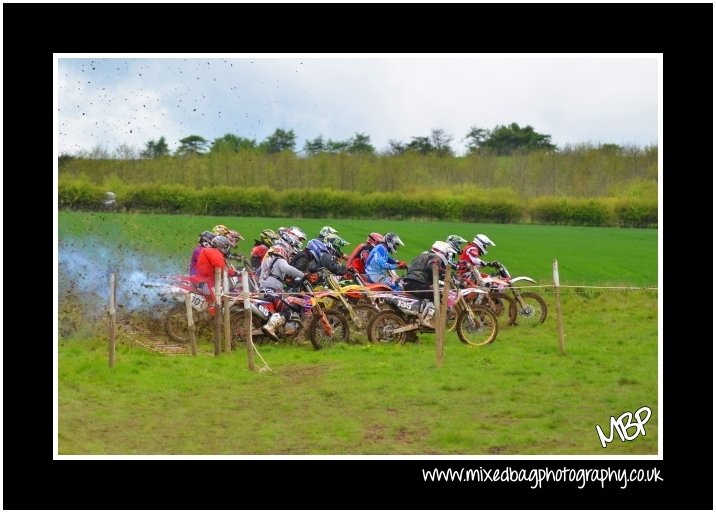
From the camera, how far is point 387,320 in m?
20.0

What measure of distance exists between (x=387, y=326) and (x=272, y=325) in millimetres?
2120

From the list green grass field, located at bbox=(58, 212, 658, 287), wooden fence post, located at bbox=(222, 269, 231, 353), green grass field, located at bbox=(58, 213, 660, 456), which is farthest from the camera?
green grass field, located at bbox=(58, 212, 658, 287)

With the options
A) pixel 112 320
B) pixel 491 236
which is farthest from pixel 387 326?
pixel 491 236

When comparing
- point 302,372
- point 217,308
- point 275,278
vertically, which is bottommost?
point 302,372

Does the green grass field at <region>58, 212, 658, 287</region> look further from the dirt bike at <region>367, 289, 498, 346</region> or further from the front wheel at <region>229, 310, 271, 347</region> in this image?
the dirt bike at <region>367, 289, 498, 346</region>

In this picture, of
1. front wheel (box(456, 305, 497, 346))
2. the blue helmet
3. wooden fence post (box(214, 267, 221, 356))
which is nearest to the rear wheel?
front wheel (box(456, 305, 497, 346))

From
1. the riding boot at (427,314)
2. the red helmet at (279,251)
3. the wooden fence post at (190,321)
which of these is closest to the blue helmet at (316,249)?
the red helmet at (279,251)

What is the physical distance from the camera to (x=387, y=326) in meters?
20.0

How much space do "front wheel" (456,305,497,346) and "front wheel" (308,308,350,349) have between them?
2.14 meters

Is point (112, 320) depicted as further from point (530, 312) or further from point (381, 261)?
point (530, 312)

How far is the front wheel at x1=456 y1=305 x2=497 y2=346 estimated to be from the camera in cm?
2009

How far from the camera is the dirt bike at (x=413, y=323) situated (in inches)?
783

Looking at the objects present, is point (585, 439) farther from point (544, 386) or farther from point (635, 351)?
point (635, 351)

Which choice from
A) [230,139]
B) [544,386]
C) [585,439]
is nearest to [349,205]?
Result: [230,139]
